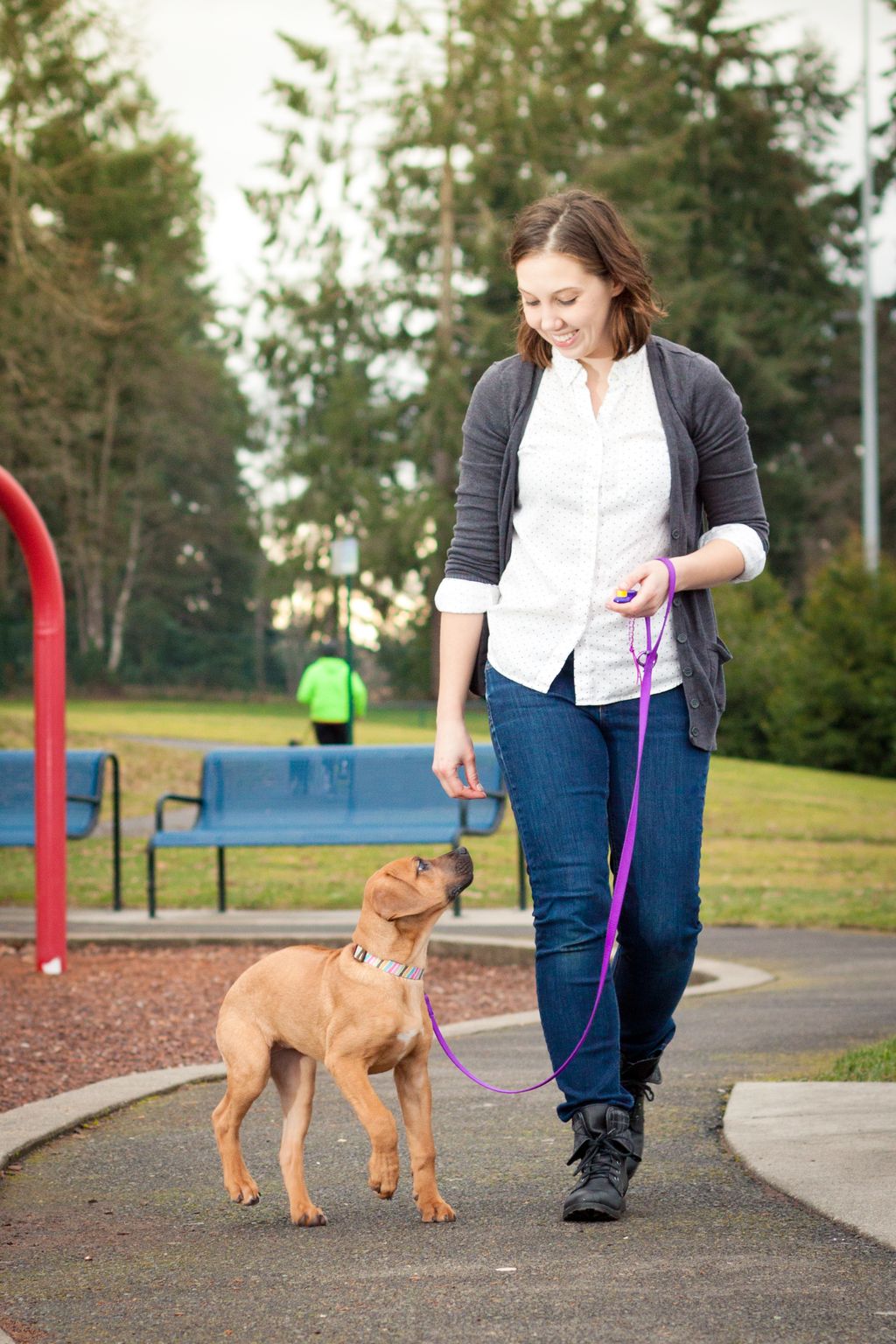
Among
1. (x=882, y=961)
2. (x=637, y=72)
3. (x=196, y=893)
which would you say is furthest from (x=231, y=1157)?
(x=637, y=72)

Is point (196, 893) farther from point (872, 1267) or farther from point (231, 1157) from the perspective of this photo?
point (872, 1267)

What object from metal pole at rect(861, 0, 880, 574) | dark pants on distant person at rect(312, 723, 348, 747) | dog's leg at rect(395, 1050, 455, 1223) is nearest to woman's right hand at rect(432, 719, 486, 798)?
dog's leg at rect(395, 1050, 455, 1223)

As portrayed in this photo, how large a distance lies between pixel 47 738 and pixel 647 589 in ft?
15.2

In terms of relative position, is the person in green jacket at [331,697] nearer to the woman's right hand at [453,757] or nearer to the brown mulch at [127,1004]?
the brown mulch at [127,1004]

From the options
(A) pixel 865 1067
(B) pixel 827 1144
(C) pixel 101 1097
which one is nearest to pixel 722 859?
(A) pixel 865 1067

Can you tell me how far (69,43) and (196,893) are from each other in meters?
17.9

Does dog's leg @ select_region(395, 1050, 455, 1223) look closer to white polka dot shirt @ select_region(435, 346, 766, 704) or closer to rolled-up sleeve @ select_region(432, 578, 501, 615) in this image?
white polka dot shirt @ select_region(435, 346, 766, 704)

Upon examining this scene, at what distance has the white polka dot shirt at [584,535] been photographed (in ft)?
12.0

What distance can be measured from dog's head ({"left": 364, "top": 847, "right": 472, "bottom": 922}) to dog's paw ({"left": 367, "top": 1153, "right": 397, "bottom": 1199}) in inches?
18.8

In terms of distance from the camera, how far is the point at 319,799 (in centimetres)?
1012

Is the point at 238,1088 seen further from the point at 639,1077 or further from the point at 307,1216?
the point at 639,1077

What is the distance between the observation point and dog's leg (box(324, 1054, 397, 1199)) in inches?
137

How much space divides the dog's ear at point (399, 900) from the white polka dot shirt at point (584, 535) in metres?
0.49

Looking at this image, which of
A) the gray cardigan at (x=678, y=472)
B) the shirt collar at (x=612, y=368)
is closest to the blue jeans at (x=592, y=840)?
the gray cardigan at (x=678, y=472)
